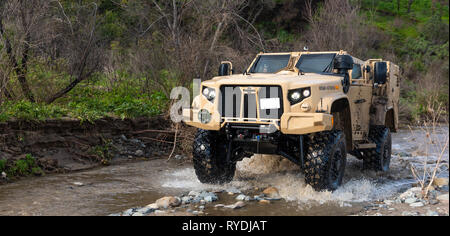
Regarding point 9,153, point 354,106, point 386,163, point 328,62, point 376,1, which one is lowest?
point 386,163

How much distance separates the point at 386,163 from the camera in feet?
30.5

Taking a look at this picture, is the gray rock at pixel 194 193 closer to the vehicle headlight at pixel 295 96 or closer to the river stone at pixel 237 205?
the river stone at pixel 237 205

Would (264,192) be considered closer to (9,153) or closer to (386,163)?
(386,163)

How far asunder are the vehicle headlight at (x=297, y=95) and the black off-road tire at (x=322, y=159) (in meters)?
0.62

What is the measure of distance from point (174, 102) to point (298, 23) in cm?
1165

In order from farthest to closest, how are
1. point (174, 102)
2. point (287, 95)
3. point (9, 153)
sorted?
point (174, 102) → point (9, 153) → point (287, 95)

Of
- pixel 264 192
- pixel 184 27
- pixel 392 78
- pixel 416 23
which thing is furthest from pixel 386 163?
pixel 416 23

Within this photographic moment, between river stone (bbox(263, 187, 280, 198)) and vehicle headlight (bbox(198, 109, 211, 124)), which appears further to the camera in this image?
river stone (bbox(263, 187, 280, 198))

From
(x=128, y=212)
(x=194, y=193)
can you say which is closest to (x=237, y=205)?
(x=194, y=193)

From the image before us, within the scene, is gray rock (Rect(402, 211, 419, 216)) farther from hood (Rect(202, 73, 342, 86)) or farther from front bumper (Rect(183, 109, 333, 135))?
hood (Rect(202, 73, 342, 86))

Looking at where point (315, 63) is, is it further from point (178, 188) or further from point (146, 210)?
point (146, 210)

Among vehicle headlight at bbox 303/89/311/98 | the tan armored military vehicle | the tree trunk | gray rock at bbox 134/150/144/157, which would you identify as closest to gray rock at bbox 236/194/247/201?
the tan armored military vehicle

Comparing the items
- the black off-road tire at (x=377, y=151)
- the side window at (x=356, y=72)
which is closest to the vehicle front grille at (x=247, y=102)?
the side window at (x=356, y=72)

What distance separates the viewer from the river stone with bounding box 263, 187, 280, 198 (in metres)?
6.89
